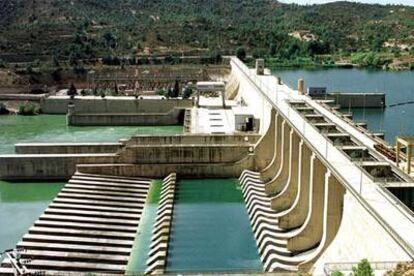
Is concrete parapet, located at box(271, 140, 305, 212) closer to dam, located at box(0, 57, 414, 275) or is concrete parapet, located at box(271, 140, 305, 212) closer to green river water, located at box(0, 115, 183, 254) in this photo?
dam, located at box(0, 57, 414, 275)

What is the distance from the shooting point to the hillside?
278 ft

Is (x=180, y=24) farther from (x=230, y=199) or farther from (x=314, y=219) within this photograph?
(x=314, y=219)

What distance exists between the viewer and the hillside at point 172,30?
3342 inches

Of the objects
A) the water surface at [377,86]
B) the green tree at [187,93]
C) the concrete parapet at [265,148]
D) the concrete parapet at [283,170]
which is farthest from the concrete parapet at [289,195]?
the green tree at [187,93]

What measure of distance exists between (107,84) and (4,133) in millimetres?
18551

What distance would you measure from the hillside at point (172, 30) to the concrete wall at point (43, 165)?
41.5 meters

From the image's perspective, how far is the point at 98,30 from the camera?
322ft

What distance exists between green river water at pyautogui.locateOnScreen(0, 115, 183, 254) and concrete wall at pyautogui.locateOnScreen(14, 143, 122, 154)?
2361mm

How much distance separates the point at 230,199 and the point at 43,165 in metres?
11.6

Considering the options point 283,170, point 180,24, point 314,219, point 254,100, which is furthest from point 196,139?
point 180,24

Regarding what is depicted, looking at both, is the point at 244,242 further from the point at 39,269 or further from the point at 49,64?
the point at 49,64

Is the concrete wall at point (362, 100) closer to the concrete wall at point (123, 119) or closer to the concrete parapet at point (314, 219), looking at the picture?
the concrete wall at point (123, 119)

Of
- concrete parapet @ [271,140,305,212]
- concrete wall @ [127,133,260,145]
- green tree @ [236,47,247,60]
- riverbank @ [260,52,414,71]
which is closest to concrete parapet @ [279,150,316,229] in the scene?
concrete parapet @ [271,140,305,212]

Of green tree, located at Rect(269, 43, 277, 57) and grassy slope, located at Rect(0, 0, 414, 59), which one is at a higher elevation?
grassy slope, located at Rect(0, 0, 414, 59)
